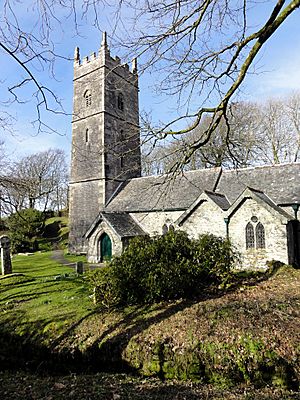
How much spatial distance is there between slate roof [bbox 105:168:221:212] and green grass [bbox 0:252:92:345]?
30.2 ft

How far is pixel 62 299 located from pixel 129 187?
1667 centimetres

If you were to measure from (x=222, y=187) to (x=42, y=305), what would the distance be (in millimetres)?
14857

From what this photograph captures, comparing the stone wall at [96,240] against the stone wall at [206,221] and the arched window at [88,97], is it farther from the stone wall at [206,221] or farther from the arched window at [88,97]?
the arched window at [88,97]

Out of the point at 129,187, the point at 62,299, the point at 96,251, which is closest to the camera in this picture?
the point at 62,299

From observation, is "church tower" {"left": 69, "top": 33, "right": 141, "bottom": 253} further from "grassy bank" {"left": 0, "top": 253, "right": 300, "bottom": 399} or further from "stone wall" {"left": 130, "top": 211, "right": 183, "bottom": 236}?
"grassy bank" {"left": 0, "top": 253, "right": 300, "bottom": 399}

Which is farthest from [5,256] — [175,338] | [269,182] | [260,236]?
[269,182]

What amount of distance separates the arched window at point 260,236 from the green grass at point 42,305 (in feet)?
30.7

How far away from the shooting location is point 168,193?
73.2 feet

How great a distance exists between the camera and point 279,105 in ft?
99.1

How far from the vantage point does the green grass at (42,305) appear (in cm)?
848

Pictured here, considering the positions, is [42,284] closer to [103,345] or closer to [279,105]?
[103,345]

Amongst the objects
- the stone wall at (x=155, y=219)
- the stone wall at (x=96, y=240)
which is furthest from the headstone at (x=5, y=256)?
the stone wall at (x=155, y=219)

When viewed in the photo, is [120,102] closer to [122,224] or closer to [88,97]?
[88,97]

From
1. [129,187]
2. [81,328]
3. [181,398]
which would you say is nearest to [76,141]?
[129,187]
